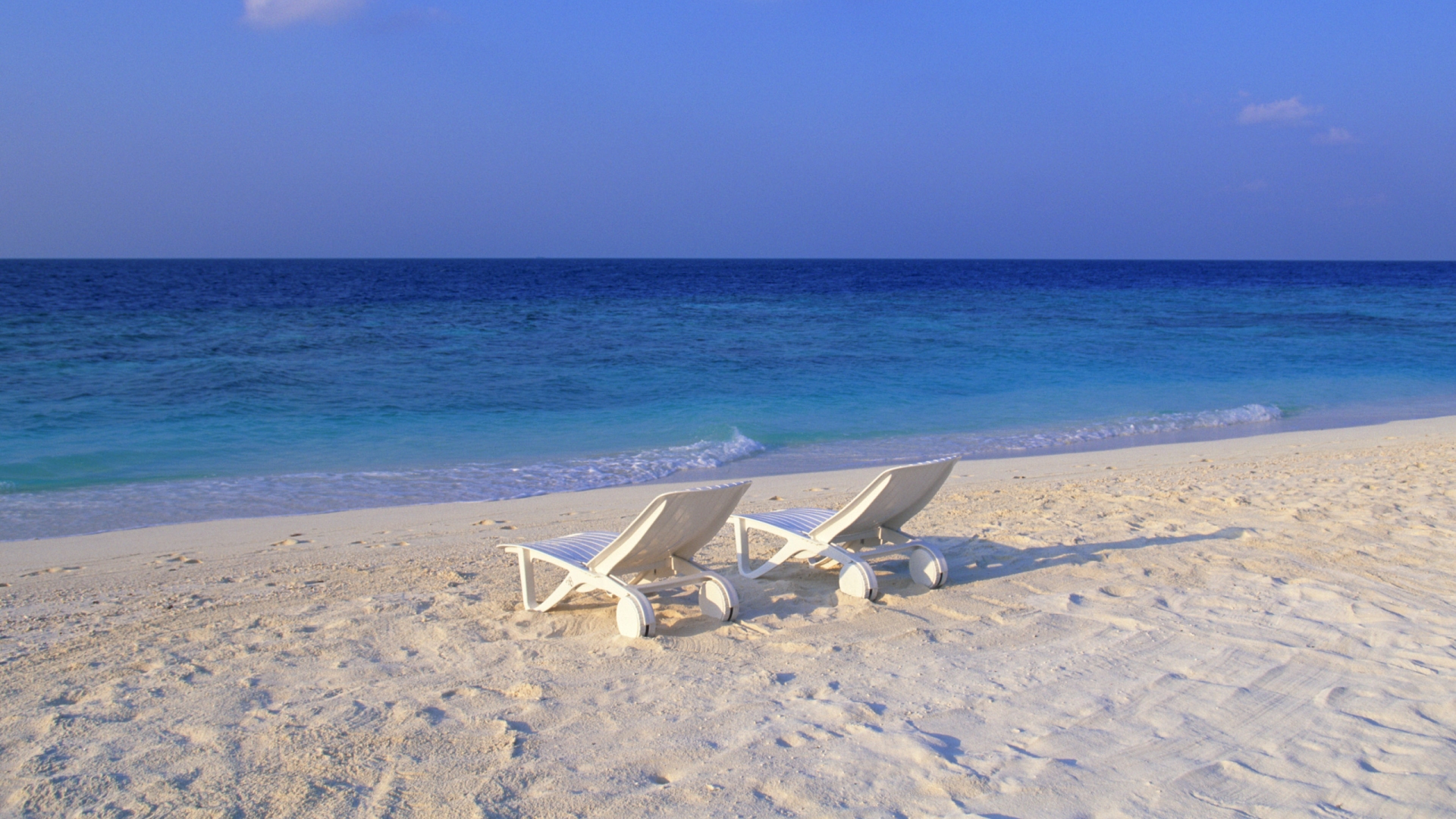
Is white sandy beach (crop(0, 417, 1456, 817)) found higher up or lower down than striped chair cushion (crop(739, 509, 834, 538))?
lower down

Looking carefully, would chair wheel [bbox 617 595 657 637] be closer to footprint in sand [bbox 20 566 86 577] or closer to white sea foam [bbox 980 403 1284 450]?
footprint in sand [bbox 20 566 86 577]

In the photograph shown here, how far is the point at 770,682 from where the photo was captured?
3.91 m

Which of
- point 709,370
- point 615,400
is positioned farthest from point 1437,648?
point 709,370

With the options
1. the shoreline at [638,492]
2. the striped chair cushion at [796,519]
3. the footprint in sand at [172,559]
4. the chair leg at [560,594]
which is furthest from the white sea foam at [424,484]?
the chair leg at [560,594]

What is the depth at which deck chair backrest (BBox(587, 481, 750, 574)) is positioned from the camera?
443 centimetres

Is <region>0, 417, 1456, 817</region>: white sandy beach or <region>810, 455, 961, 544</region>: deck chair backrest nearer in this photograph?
<region>0, 417, 1456, 817</region>: white sandy beach

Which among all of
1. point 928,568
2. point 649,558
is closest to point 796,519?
point 928,568

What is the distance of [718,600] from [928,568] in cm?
126

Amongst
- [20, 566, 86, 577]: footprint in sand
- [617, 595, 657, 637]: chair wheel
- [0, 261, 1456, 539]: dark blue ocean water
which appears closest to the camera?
[617, 595, 657, 637]: chair wheel

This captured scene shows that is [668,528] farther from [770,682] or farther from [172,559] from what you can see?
[172,559]

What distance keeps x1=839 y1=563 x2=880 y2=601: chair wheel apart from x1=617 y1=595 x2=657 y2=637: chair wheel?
1.14 meters

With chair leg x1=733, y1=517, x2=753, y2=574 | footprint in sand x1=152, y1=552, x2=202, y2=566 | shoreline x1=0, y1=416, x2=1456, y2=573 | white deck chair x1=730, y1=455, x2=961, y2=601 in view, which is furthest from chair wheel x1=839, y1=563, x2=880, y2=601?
footprint in sand x1=152, y1=552, x2=202, y2=566

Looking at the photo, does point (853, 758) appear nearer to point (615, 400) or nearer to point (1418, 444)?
point (1418, 444)

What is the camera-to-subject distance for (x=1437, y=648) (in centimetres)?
412
